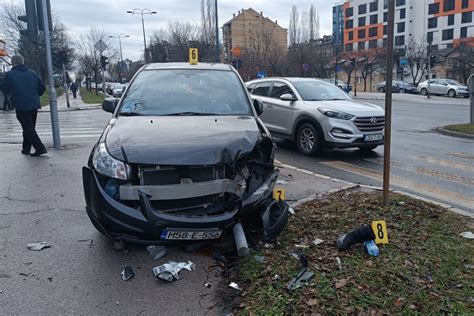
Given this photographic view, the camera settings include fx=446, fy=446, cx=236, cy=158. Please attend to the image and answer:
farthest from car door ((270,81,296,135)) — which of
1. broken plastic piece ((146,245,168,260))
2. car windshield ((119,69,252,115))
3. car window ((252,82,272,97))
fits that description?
broken plastic piece ((146,245,168,260))

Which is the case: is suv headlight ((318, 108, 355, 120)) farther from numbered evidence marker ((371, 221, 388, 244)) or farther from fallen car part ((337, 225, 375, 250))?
fallen car part ((337, 225, 375, 250))

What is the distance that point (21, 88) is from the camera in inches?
360

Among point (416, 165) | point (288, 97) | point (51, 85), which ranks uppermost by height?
point (51, 85)

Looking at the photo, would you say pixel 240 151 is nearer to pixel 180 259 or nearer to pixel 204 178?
A: pixel 204 178

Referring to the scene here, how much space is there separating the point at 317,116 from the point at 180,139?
569 centimetres

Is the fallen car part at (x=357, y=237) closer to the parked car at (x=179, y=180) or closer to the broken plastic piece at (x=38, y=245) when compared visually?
the parked car at (x=179, y=180)

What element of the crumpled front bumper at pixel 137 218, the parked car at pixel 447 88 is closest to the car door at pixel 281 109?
the crumpled front bumper at pixel 137 218

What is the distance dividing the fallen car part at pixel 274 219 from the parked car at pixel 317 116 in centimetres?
506

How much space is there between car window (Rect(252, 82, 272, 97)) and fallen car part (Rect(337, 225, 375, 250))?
24.7ft

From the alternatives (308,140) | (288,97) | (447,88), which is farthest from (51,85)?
(447,88)

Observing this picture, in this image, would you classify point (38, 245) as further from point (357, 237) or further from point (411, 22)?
point (411, 22)

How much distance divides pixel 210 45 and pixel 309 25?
118ft

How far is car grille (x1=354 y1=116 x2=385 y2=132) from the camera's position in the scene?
919 cm

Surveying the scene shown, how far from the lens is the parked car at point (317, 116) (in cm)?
920
